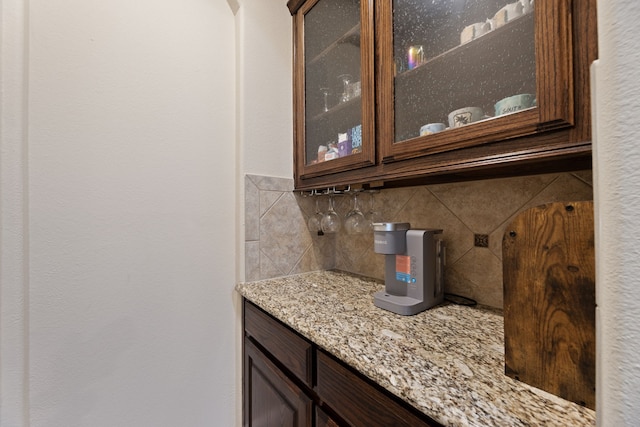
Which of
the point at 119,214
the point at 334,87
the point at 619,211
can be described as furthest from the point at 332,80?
the point at 619,211

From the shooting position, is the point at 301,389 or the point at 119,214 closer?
the point at 301,389

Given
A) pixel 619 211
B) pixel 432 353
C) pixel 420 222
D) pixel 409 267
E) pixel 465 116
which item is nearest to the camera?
pixel 619 211

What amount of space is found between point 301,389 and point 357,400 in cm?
25

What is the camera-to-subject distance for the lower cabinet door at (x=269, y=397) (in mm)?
749

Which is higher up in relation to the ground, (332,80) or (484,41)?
(332,80)

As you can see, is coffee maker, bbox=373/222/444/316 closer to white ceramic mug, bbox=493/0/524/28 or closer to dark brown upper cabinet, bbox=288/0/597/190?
dark brown upper cabinet, bbox=288/0/597/190

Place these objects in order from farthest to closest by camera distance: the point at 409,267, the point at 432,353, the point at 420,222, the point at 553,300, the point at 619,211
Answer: the point at 420,222, the point at 409,267, the point at 432,353, the point at 553,300, the point at 619,211

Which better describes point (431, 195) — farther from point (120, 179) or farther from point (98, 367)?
point (98, 367)

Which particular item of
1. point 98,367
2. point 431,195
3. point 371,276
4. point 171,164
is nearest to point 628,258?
point 431,195

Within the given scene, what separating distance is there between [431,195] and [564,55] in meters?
0.58

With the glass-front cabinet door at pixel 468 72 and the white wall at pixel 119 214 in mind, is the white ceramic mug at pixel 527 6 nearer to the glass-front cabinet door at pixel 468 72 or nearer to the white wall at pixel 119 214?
the glass-front cabinet door at pixel 468 72

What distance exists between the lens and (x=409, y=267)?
2.69ft

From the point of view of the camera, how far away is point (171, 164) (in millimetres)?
991

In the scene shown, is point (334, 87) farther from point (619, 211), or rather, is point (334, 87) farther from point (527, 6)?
point (619, 211)
